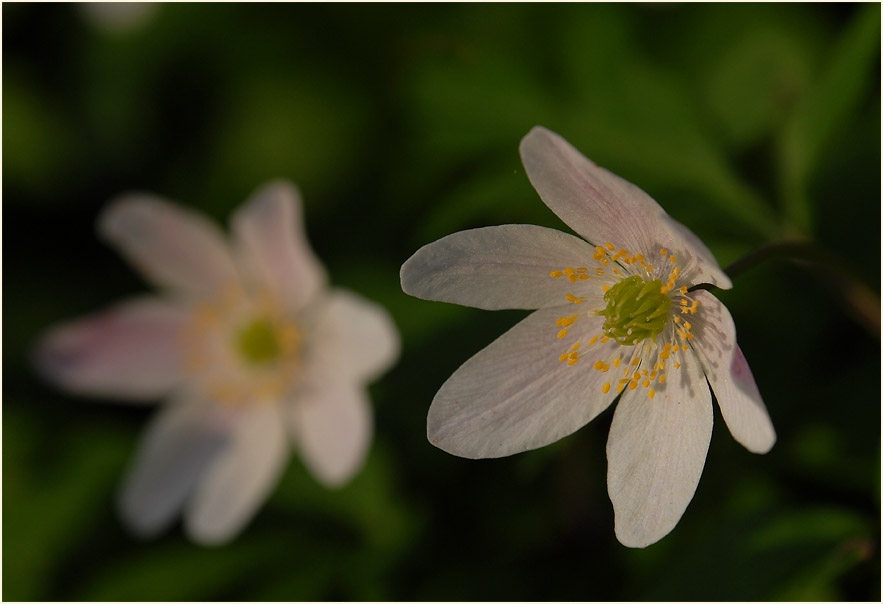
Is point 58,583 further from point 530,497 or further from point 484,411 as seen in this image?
point 484,411

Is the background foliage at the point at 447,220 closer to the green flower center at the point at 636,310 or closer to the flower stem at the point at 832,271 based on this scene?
the flower stem at the point at 832,271

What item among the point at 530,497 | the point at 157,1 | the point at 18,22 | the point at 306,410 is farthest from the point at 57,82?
the point at 530,497

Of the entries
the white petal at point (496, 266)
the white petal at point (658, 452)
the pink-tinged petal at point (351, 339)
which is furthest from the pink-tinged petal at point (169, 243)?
the white petal at point (658, 452)

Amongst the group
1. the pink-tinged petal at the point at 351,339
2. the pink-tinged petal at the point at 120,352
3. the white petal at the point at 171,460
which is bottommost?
the white petal at the point at 171,460

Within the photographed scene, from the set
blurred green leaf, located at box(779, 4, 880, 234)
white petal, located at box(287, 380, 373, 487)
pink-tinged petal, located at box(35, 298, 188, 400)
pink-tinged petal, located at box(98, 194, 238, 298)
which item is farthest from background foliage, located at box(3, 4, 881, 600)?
pink-tinged petal, located at box(98, 194, 238, 298)

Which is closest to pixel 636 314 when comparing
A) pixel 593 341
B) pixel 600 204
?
pixel 593 341

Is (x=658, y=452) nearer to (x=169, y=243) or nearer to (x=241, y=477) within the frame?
(x=241, y=477)
